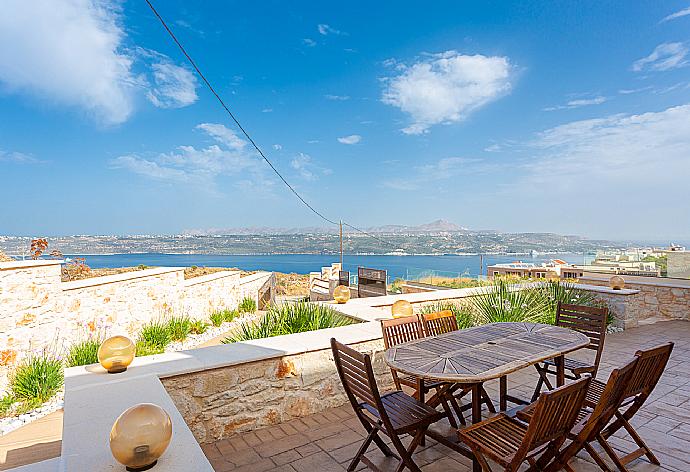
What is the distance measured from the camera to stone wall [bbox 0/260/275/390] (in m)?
4.71

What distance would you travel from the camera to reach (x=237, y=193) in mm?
37781

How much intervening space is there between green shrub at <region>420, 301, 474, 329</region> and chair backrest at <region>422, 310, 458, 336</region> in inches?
45.6

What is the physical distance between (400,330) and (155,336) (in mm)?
4787

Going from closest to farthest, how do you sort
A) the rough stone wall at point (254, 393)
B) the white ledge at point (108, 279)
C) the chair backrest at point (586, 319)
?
1. the rough stone wall at point (254, 393)
2. the chair backrest at point (586, 319)
3. the white ledge at point (108, 279)

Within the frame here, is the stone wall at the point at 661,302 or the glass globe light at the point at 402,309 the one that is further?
the stone wall at the point at 661,302

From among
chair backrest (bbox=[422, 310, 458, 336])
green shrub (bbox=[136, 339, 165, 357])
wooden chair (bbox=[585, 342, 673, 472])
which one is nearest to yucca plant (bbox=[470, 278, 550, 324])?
chair backrest (bbox=[422, 310, 458, 336])

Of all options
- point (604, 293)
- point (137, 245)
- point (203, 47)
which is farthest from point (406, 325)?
point (137, 245)

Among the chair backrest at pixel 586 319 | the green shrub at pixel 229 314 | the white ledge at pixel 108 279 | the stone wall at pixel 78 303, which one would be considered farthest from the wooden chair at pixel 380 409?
the green shrub at pixel 229 314

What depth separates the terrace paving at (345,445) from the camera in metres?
2.58

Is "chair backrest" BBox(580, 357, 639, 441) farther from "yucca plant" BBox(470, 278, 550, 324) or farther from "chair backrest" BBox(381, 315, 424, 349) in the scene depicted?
"yucca plant" BBox(470, 278, 550, 324)

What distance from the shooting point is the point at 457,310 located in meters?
5.67

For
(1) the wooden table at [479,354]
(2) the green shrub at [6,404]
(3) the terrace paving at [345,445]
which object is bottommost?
(2) the green shrub at [6,404]

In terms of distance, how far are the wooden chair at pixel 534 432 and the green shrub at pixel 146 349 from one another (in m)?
5.01

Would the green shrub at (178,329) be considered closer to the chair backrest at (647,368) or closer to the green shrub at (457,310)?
the green shrub at (457,310)
